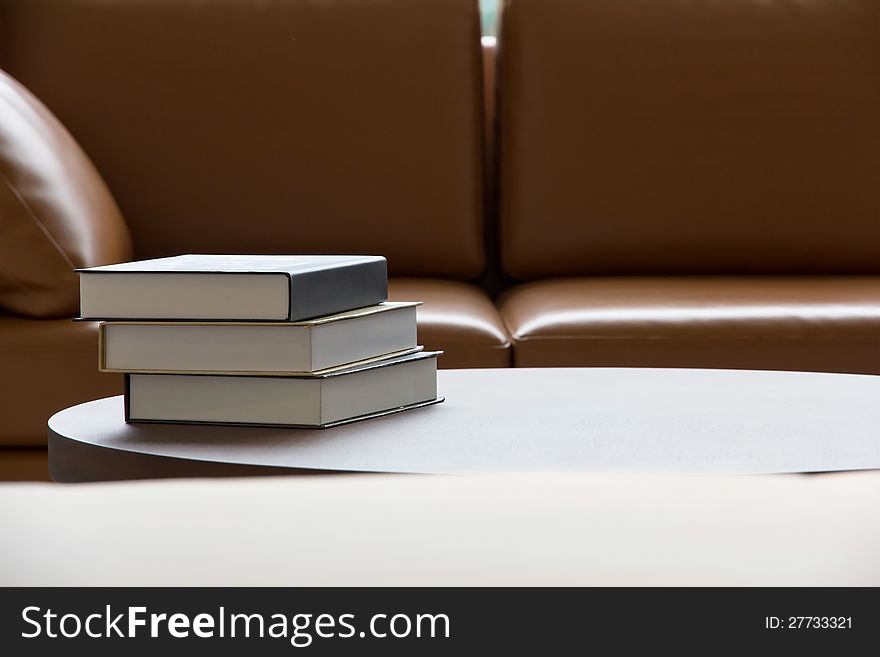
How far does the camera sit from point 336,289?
95cm

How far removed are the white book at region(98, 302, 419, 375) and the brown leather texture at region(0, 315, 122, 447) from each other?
0.70 metres

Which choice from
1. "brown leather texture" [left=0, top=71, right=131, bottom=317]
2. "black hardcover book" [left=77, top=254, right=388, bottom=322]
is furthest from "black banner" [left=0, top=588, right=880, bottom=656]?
"brown leather texture" [left=0, top=71, right=131, bottom=317]

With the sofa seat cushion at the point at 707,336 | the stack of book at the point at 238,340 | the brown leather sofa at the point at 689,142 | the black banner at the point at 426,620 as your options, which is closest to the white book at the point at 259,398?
the stack of book at the point at 238,340

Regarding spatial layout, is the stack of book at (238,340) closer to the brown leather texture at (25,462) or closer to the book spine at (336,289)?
the book spine at (336,289)

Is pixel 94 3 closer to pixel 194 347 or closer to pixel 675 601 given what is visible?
pixel 194 347

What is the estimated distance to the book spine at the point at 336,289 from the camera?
2.97 ft

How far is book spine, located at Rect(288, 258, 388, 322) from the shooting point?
35.6 inches

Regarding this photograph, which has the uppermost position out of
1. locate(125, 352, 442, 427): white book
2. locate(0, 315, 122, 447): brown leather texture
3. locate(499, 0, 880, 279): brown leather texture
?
locate(499, 0, 880, 279): brown leather texture

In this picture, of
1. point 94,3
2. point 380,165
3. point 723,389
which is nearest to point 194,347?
point 723,389

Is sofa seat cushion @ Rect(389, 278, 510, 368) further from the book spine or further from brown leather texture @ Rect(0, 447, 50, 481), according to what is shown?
the book spine

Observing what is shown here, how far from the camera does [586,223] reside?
2.30 m

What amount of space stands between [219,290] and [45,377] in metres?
0.80

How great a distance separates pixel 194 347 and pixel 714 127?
1.57 m

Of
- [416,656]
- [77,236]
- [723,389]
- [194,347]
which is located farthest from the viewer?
[77,236]
